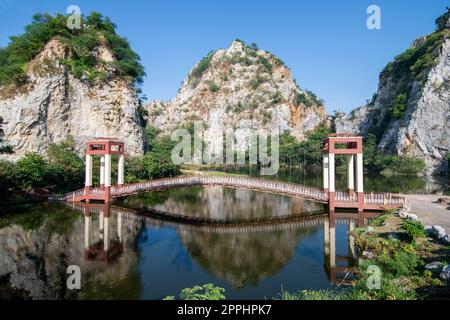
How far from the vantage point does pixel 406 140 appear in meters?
56.9

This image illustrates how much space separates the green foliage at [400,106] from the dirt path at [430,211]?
152 ft

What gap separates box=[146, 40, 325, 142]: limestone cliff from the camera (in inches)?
3804

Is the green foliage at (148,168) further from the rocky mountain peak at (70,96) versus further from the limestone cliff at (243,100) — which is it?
the limestone cliff at (243,100)

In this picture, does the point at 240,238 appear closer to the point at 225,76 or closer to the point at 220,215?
the point at 220,215

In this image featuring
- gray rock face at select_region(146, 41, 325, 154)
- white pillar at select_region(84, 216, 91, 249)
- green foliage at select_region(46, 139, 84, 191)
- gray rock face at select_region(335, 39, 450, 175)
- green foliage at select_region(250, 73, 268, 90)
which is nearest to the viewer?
white pillar at select_region(84, 216, 91, 249)

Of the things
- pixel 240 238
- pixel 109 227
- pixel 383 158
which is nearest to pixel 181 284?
pixel 240 238

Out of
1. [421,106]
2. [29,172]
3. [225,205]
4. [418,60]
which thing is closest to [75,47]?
[29,172]

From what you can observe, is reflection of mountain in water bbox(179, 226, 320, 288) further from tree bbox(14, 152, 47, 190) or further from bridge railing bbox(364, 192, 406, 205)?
tree bbox(14, 152, 47, 190)

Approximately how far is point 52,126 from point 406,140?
57.5m

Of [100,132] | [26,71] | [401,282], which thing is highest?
[26,71]

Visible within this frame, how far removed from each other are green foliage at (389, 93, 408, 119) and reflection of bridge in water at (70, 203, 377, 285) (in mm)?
51749

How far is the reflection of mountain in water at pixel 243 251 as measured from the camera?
466 inches

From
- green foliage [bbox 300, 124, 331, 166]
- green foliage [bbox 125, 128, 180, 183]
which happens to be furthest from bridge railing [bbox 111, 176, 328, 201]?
green foliage [bbox 300, 124, 331, 166]

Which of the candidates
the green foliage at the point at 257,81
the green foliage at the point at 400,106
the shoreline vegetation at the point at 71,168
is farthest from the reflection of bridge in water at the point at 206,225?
the green foliage at the point at 257,81
